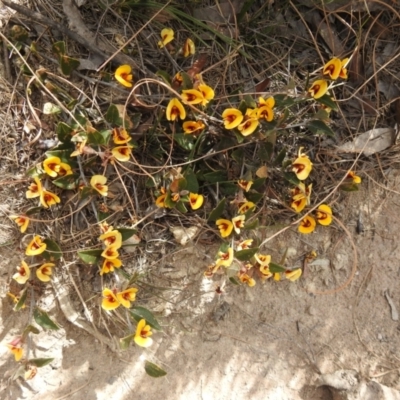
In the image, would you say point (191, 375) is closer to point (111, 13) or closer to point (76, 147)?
point (76, 147)

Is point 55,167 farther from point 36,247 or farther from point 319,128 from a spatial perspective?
point 319,128

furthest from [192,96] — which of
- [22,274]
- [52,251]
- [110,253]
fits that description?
[22,274]

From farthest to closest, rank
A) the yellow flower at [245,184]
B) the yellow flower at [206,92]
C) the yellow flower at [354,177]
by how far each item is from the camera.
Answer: the yellow flower at [354,177]
the yellow flower at [245,184]
the yellow flower at [206,92]

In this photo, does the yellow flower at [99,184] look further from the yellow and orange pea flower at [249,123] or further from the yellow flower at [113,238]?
the yellow and orange pea flower at [249,123]

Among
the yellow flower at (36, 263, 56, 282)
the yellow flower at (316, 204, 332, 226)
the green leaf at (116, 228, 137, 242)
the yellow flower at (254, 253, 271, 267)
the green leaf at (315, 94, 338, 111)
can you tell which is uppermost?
the yellow flower at (36, 263, 56, 282)

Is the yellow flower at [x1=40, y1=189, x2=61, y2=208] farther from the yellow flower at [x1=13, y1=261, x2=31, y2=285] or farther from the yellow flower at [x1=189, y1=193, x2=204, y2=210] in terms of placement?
the yellow flower at [x1=189, y1=193, x2=204, y2=210]

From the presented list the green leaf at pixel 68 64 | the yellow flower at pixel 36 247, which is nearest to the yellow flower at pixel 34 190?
the yellow flower at pixel 36 247

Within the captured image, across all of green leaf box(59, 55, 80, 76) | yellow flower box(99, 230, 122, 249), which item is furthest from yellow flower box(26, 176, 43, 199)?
green leaf box(59, 55, 80, 76)
